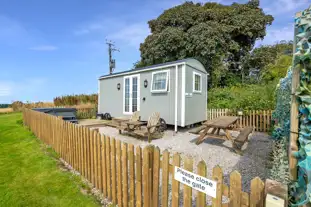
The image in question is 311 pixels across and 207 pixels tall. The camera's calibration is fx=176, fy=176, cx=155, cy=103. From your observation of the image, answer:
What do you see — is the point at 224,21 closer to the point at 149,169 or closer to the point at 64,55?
the point at 64,55

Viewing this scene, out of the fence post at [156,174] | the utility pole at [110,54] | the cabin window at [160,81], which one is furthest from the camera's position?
the utility pole at [110,54]

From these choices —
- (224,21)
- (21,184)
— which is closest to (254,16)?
(224,21)

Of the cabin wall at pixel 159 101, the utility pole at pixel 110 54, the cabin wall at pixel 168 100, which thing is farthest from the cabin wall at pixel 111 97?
the utility pole at pixel 110 54

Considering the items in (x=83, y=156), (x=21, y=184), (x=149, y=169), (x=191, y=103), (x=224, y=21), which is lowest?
(x=21, y=184)

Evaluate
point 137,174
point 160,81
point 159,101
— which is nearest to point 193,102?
point 159,101

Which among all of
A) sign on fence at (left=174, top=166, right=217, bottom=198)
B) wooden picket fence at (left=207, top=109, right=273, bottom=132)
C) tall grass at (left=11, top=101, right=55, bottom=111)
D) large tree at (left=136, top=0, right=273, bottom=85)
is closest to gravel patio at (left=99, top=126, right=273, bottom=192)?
sign on fence at (left=174, top=166, right=217, bottom=198)

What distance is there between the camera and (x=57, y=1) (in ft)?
27.6

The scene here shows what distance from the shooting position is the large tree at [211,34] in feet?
51.8

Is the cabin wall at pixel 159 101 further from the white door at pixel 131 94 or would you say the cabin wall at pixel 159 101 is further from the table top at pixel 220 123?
the table top at pixel 220 123

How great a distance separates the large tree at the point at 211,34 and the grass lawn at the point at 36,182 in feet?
47.4

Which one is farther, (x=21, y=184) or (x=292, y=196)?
(x=21, y=184)

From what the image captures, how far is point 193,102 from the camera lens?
29.0ft

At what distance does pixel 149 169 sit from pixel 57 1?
31.7 ft

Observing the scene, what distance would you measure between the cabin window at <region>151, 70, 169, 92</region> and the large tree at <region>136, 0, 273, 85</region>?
855cm
